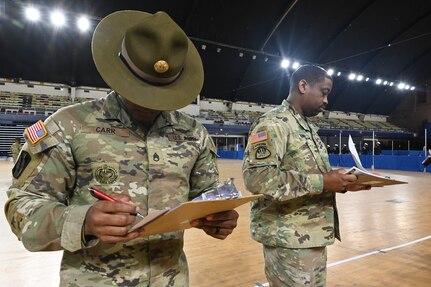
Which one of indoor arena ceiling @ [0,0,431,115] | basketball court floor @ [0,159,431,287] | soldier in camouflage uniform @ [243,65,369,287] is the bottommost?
basketball court floor @ [0,159,431,287]

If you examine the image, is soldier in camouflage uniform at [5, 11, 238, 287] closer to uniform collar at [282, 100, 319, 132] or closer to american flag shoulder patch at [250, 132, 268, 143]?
american flag shoulder patch at [250, 132, 268, 143]

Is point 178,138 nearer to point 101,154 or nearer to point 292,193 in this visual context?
point 101,154

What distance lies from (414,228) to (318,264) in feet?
11.7

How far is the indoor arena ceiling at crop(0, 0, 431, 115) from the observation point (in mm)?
15070

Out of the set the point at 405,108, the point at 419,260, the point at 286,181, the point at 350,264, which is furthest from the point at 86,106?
the point at 405,108

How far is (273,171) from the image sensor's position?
58.8 inches

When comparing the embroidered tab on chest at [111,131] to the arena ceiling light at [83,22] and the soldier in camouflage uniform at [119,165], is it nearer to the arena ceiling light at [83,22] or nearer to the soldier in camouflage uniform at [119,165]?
the soldier in camouflage uniform at [119,165]

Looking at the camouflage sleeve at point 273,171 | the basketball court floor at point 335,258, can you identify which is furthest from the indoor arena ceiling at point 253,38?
the camouflage sleeve at point 273,171

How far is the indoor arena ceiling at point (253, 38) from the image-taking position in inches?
593

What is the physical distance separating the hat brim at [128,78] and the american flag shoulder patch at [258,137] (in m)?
0.66

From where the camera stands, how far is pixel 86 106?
96 centimetres

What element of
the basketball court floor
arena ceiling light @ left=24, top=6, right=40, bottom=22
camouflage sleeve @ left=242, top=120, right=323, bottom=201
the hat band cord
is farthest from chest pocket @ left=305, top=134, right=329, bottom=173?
arena ceiling light @ left=24, top=6, right=40, bottom=22

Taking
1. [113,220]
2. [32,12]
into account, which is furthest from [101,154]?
[32,12]

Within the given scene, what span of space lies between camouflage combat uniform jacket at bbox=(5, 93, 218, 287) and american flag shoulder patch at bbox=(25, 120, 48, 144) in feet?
0.04
